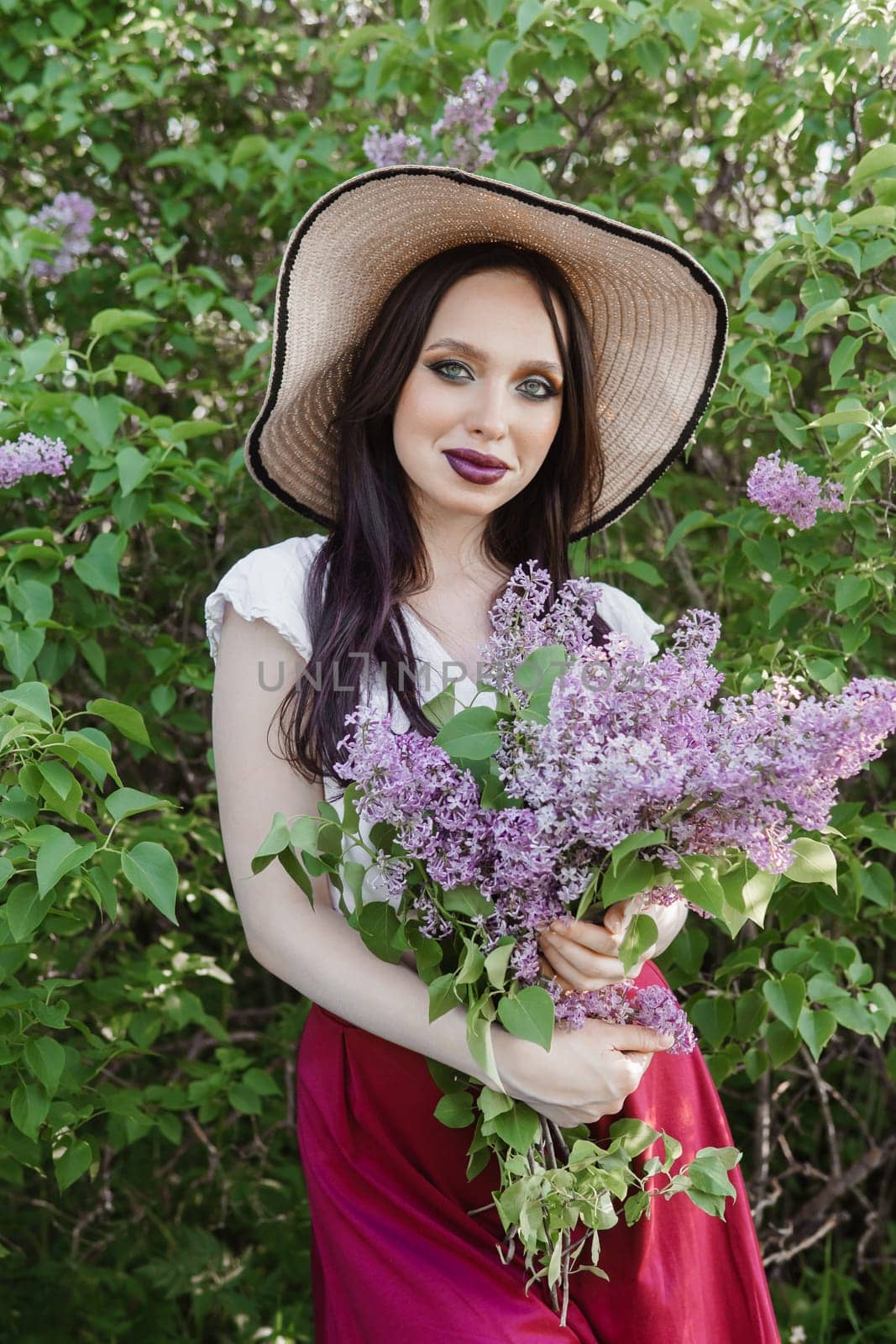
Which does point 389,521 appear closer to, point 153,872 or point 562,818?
point 153,872

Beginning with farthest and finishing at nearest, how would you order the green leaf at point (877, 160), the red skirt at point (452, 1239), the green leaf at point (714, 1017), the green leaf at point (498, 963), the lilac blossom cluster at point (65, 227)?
1. the lilac blossom cluster at point (65, 227)
2. the green leaf at point (714, 1017)
3. the green leaf at point (877, 160)
4. the red skirt at point (452, 1239)
5. the green leaf at point (498, 963)

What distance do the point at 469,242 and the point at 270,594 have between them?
509 mm

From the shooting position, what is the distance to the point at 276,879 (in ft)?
4.61

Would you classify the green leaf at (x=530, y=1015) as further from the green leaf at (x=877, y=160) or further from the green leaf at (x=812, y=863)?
the green leaf at (x=877, y=160)

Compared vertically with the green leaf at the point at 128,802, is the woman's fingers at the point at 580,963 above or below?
above

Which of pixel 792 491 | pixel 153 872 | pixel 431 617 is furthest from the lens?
pixel 792 491

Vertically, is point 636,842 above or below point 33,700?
above

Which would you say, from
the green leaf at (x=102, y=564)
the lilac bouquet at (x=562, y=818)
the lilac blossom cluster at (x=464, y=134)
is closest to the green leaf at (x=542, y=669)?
the lilac bouquet at (x=562, y=818)

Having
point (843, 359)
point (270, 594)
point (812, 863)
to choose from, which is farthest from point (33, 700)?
point (843, 359)

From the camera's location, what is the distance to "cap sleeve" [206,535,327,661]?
146 centimetres

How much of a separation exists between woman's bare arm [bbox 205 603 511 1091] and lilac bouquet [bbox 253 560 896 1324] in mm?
147

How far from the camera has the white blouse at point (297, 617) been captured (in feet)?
4.77

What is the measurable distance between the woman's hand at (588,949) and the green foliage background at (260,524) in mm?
495

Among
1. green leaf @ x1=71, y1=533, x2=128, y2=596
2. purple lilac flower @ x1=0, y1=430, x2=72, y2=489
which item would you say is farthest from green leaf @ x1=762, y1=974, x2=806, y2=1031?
purple lilac flower @ x1=0, y1=430, x2=72, y2=489
